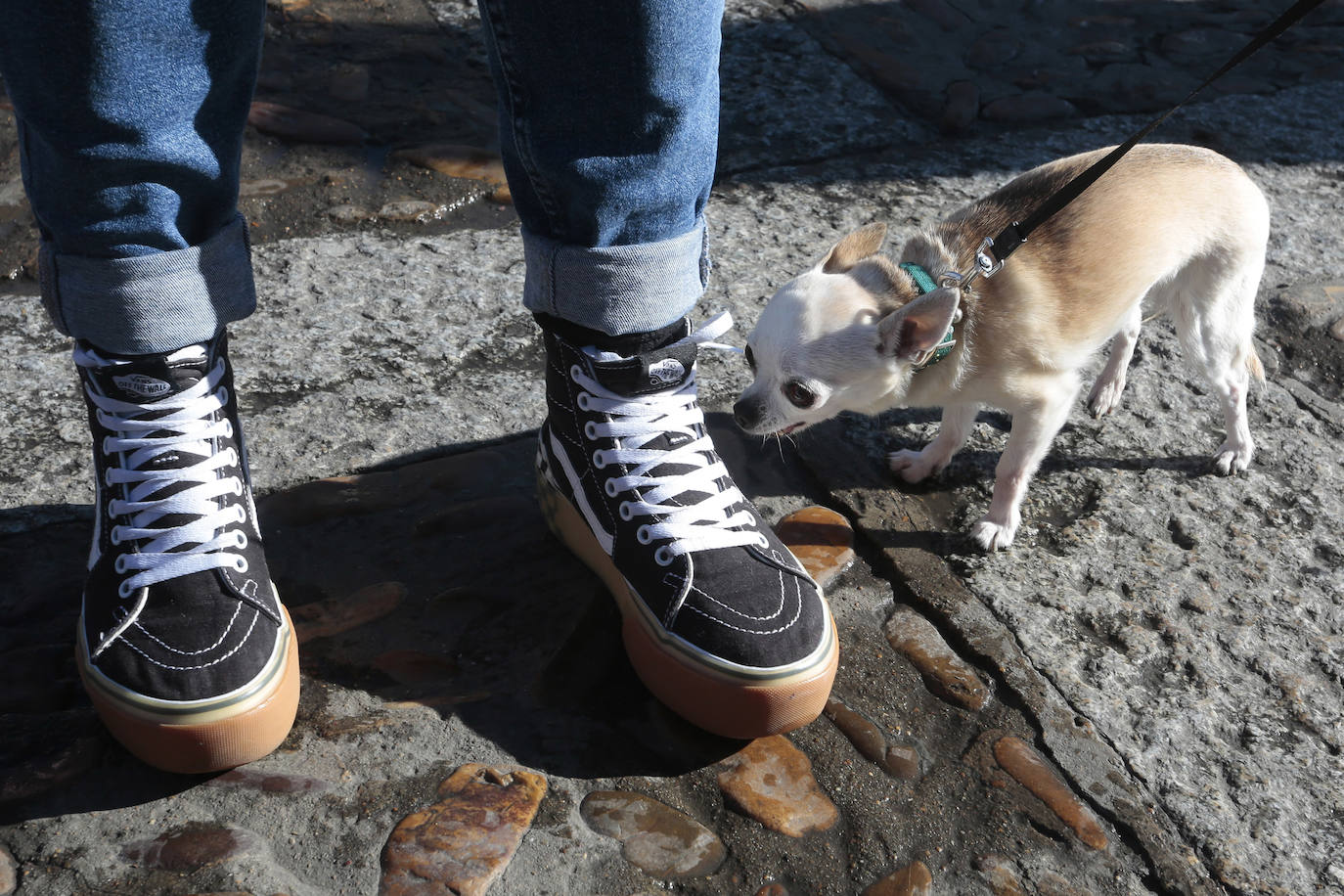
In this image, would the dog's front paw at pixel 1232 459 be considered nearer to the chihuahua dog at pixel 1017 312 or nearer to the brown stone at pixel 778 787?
Answer: the chihuahua dog at pixel 1017 312

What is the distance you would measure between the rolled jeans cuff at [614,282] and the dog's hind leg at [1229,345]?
4.42 feet

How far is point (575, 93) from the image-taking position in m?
1.36

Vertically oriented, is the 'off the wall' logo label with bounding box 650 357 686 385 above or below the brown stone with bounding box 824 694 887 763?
above

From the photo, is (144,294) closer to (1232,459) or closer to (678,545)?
(678,545)

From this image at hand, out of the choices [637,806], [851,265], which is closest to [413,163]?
[851,265]

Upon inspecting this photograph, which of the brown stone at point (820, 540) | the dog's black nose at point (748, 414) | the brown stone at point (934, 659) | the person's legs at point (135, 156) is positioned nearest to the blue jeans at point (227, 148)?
the person's legs at point (135, 156)

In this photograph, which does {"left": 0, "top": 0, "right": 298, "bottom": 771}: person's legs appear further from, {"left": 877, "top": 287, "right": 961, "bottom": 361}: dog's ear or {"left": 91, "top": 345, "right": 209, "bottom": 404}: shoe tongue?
{"left": 877, "top": 287, "right": 961, "bottom": 361}: dog's ear

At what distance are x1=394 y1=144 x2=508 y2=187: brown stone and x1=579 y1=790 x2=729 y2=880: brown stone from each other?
2135mm

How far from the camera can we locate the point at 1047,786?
4.98 feet

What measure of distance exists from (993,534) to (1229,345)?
77cm

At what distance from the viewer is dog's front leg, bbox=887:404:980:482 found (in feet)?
7.25

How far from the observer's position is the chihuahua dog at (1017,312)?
79.3 inches

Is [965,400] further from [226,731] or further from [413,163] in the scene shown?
[413,163]

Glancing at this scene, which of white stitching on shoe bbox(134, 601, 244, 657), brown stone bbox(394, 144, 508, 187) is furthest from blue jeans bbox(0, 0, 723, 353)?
brown stone bbox(394, 144, 508, 187)
